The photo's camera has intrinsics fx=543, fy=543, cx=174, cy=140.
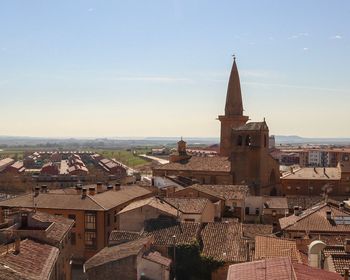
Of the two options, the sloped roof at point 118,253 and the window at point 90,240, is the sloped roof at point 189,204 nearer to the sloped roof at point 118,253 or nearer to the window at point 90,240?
the window at point 90,240

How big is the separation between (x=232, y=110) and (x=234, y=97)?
1814mm

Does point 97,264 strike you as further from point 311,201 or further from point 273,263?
point 311,201

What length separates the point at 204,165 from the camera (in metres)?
65.2

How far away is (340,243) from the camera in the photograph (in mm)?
29625

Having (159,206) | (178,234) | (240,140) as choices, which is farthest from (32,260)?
(240,140)

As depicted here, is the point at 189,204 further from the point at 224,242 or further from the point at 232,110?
the point at 232,110

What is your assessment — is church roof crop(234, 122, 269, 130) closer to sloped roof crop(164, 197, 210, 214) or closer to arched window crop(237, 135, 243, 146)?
arched window crop(237, 135, 243, 146)

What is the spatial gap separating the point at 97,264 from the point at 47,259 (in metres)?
5.31

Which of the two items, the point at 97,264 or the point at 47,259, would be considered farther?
the point at 97,264

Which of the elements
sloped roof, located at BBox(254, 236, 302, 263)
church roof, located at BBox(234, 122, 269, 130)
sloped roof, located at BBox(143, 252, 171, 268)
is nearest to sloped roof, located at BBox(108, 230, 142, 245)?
sloped roof, located at BBox(143, 252, 171, 268)

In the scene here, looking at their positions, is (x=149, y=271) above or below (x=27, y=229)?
below

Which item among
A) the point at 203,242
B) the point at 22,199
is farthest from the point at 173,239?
the point at 22,199

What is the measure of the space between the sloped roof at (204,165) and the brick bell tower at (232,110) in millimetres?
8219

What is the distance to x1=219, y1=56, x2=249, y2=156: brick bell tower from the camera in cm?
7494
